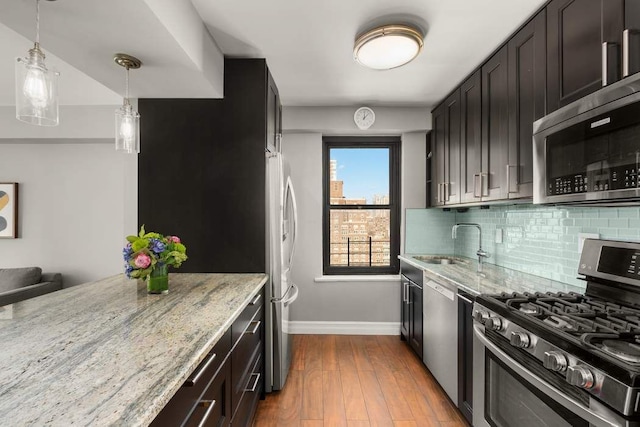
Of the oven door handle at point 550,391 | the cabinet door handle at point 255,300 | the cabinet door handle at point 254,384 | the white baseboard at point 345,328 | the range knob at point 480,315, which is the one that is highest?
the range knob at point 480,315

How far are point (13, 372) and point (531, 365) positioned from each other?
66.7 inches

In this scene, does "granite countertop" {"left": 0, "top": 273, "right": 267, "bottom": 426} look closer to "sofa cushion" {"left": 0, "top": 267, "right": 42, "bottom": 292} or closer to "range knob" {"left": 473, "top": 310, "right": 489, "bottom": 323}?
"range knob" {"left": 473, "top": 310, "right": 489, "bottom": 323}

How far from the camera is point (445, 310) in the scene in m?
2.37

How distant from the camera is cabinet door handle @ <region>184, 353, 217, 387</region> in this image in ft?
3.46

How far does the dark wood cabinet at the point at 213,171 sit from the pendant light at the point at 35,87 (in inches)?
49.4

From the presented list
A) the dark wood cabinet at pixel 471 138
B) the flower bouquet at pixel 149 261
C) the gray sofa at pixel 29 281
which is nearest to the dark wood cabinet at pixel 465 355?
the dark wood cabinet at pixel 471 138

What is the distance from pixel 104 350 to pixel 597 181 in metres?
1.87

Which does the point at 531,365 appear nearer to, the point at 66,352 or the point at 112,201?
the point at 66,352

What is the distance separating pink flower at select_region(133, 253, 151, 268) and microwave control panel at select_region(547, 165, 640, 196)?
203 centimetres

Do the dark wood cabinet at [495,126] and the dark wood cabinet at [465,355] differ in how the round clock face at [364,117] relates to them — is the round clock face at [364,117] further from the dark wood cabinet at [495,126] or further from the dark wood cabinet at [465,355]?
the dark wood cabinet at [465,355]

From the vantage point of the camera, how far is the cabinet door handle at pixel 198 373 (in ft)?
3.46

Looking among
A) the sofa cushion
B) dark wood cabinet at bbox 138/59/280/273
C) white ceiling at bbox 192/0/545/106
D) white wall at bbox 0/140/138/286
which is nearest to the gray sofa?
the sofa cushion

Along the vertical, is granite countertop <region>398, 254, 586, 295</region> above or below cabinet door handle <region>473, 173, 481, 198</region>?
below

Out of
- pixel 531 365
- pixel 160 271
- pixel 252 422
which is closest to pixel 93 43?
pixel 160 271
